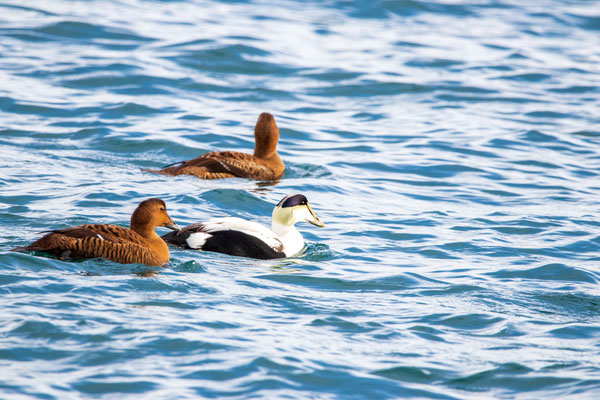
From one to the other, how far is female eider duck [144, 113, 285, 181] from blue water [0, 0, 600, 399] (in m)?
0.25

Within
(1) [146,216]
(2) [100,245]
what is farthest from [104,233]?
(1) [146,216]

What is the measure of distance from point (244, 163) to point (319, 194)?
109 cm

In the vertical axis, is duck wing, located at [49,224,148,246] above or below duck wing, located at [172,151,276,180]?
above

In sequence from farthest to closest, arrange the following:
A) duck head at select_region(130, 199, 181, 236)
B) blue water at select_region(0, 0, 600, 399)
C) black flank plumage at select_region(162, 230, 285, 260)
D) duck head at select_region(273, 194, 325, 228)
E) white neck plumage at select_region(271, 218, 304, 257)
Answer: duck head at select_region(273, 194, 325, 228), white neck plumage at select_region(271, 218, 304, 257), black flank plumage at select_region(162, 230, 285, 260), duck head at select_region(130, 199, 181, 236), blue water at select_region(0, 0, 600, 399)

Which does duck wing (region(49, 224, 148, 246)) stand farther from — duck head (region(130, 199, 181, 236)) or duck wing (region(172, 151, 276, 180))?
duck wing (region(172, 151, 276, 180))

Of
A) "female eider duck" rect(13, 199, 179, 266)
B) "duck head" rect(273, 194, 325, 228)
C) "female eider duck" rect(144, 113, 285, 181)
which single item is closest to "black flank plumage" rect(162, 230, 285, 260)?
"duck head" rect(273, 194, 325, 228)

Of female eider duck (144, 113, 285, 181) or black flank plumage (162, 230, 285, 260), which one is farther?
female eider duck (144, 113, 285, 181)

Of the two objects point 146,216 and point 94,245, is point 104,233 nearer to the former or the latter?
point 94,245

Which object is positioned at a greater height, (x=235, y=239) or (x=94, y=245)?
(x=94, y=245)

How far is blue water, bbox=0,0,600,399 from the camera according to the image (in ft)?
19.8

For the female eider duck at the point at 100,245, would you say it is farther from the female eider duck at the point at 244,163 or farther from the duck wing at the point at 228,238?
the female eider duck at the point at 244,163

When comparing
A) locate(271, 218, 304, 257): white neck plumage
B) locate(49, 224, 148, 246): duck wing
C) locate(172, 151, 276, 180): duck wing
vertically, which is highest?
locate(49, 224, 148, 246): duck wing

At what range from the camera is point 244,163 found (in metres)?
11.9

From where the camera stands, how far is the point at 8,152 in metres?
12.0
